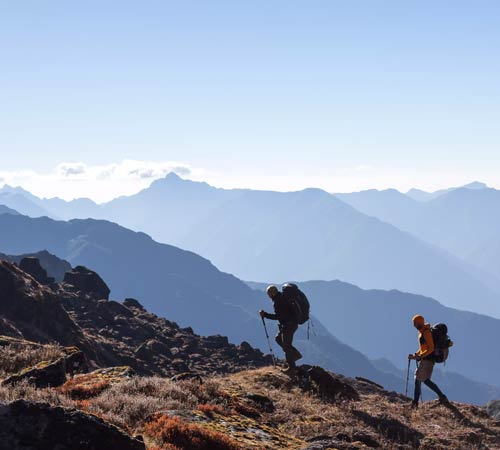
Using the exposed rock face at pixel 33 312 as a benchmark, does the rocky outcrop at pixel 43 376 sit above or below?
above

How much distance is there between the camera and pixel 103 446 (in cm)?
553

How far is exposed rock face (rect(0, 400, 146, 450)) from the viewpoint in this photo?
5168mm

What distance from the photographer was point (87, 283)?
240 feet

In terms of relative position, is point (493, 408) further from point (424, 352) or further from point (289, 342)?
point (289, 342)

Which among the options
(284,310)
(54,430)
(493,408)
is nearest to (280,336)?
(284,310)

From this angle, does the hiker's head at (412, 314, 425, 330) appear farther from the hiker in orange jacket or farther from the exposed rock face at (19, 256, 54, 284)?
the exposed rock face at (19, 256, 54, 284)

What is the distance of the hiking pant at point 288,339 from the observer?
16750mm

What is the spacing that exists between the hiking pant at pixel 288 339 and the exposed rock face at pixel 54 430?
36.5 feet

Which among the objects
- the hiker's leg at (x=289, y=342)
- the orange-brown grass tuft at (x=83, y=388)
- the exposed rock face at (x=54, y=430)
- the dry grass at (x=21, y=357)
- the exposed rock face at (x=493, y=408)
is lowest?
the exposed rock face at (x=493, y=408)

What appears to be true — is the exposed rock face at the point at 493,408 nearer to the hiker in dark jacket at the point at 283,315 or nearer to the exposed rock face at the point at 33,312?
the hiker in dark jacket at the point at 283,315

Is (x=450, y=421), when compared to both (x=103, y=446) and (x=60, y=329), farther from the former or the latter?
(x=60, y=329)

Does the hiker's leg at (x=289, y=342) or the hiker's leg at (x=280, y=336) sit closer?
the hiker's leg at (x=289, y=342)

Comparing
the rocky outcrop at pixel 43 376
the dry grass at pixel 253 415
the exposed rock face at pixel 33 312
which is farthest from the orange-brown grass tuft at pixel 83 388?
the exposed rock face at pixel 33 312

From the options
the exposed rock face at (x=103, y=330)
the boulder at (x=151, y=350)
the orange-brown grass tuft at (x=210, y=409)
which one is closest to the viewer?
the orange-brown grass tuft at (x=210, y=409)
